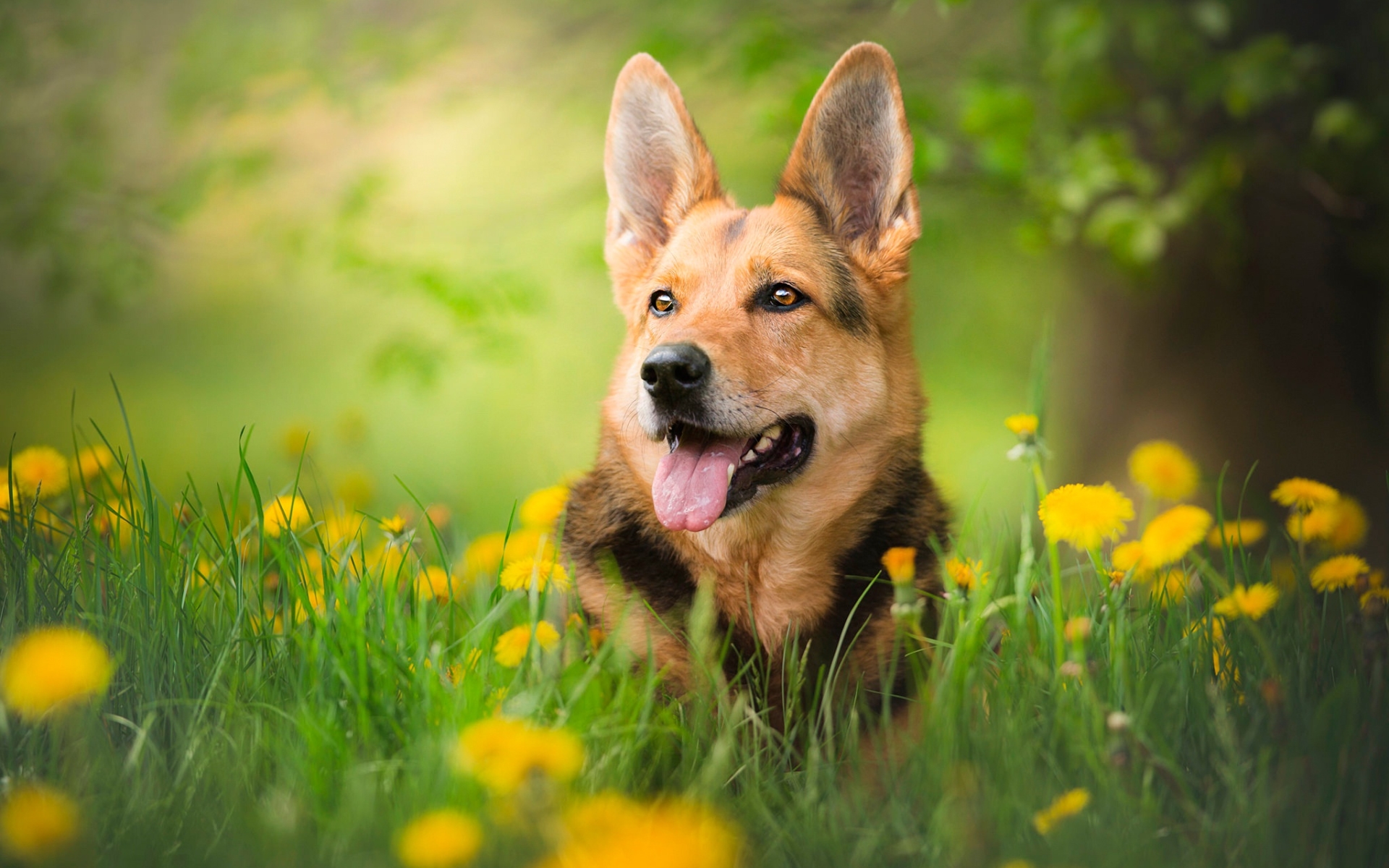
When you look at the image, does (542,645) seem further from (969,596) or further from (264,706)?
(969,596)

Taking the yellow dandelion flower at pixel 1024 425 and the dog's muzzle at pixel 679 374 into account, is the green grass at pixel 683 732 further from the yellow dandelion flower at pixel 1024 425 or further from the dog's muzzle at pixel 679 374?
the dog's muzzle at pixel 679 374

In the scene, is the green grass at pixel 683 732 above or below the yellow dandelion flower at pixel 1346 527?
below

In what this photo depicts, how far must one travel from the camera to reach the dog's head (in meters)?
3.24

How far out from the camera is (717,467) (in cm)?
326

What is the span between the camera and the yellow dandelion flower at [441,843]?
159cm

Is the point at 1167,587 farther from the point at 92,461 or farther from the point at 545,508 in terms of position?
the point at 92,461

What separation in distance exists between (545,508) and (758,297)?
3.64 ft

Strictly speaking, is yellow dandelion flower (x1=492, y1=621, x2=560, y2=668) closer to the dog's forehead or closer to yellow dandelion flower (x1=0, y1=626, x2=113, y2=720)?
yellow dandelion flower (x1=0, y1=626, x2=113, y2=720)

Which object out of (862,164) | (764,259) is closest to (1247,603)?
(764,259)

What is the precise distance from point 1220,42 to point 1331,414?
266cm

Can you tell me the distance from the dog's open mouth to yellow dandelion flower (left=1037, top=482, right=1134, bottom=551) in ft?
3.12

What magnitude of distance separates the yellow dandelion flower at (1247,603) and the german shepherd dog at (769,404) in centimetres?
76

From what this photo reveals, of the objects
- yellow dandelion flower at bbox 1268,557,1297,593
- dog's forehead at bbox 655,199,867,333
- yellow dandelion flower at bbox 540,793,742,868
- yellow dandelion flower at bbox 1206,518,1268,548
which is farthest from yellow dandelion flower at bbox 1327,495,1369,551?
yellow dandelion flower at bbox 540,793,742,868

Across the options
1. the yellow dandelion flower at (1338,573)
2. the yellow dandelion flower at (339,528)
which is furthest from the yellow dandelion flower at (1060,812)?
the yellow dandelion flower at (339,528)
